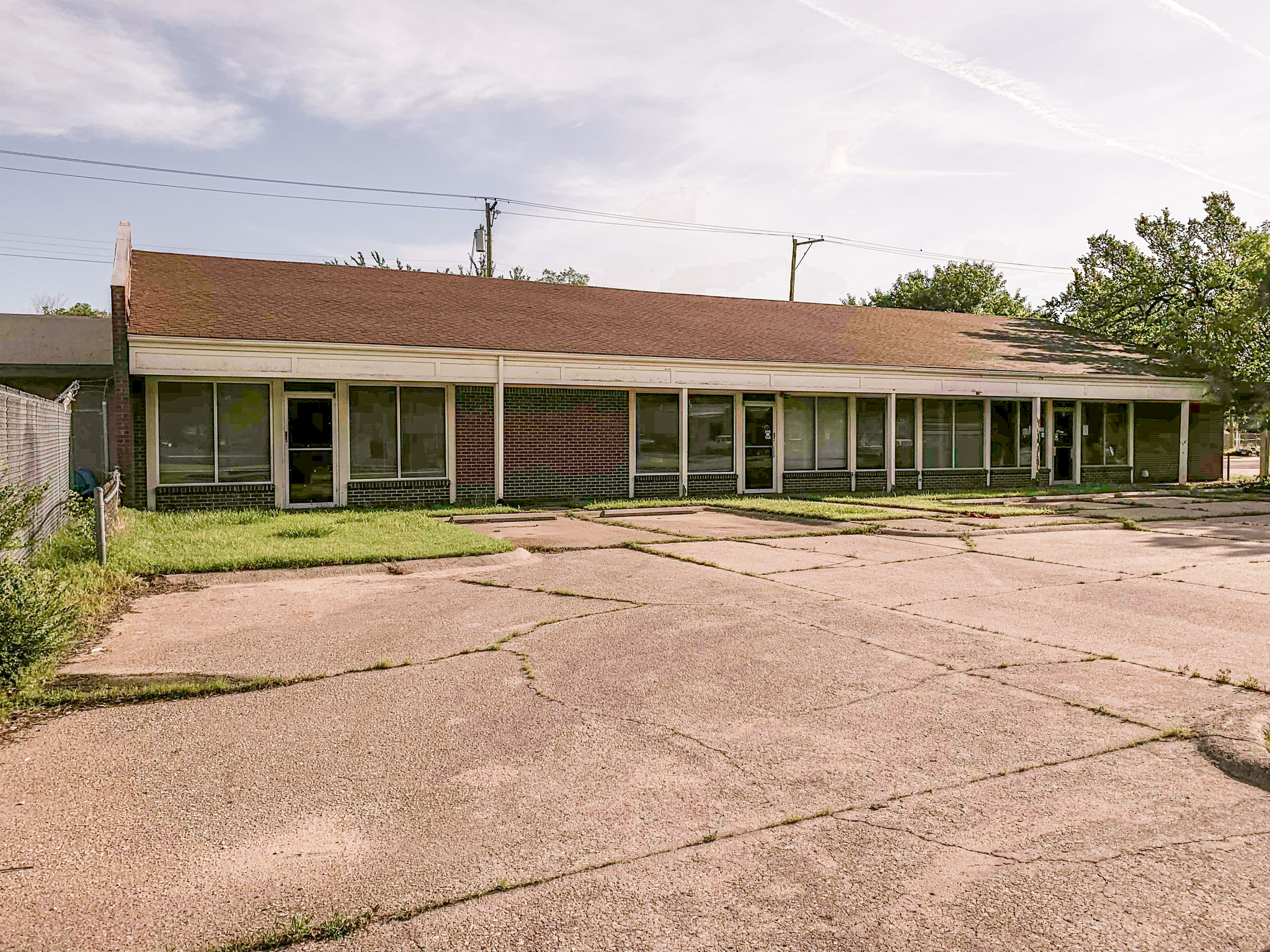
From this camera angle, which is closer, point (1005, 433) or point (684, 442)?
point (684, 442)

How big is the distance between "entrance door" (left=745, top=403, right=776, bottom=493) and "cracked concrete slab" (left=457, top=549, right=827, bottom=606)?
1002cm

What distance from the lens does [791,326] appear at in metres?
24.8

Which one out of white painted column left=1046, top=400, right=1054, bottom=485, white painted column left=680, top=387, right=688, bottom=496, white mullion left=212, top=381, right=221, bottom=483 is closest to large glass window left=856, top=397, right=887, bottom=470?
white painted column left=680, top=387, right=688, bottom=496

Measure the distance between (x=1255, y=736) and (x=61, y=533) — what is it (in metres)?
12.8

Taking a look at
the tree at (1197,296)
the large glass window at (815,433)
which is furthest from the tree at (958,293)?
the large glass window at (815,433)

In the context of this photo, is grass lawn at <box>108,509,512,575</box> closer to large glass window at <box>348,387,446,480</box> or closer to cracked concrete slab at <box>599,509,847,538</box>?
large glass window at <box>348,387,446,480</box>

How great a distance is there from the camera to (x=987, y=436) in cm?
2395

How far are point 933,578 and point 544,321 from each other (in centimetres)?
1299

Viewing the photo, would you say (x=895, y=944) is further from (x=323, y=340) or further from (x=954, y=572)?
(x=323, y=340)

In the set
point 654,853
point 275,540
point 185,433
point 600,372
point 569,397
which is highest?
point 600,372

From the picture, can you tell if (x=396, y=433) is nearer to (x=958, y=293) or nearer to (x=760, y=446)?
(x=760, y=446)

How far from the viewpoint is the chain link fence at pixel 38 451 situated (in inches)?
328

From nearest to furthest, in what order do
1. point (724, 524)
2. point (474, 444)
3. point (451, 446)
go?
point (724, 524) < point (451, 446) < point (474, 444)

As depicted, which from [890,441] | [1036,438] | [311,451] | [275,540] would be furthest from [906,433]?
[275,540]
